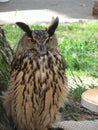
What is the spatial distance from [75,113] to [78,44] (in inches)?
142

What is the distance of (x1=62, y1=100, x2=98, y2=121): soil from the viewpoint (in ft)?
17.9

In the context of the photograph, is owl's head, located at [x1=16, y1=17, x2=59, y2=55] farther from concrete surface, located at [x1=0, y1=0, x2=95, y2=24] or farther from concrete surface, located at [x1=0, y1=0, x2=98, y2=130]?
concrete surface, located at [x1=0, y1=0, x2=95, y2=24]

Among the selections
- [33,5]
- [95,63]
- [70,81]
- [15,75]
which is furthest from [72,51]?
[33,5]

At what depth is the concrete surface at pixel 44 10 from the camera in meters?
11.8

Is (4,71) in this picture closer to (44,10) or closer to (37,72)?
(37,72)

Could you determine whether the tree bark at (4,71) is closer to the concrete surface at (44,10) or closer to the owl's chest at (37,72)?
the owl's chest at (37,72)

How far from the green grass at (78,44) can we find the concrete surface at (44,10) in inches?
38.1

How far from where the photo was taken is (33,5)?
13.7 m

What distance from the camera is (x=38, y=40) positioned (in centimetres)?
399

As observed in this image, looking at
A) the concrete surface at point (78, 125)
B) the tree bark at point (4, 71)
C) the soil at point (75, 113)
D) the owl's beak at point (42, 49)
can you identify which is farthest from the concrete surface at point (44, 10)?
the owl's beak at point (42, 49)

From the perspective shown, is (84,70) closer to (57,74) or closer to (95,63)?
(95,63)

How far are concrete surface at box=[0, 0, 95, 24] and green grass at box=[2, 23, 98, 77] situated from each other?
97 cm

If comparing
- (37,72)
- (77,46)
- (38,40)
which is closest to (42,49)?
(38,40)

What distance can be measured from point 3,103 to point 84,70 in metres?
3.17
